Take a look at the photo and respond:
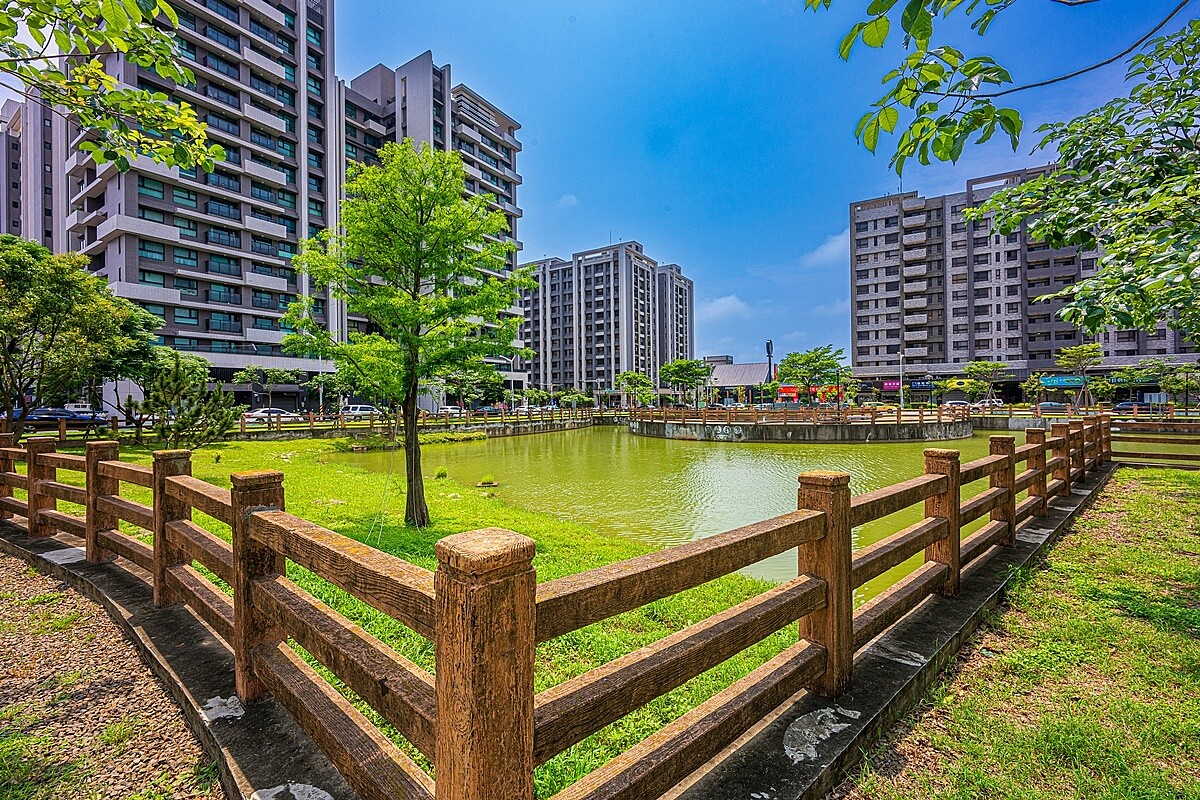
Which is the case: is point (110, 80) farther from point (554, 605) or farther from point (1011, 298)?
point (1011, 298)

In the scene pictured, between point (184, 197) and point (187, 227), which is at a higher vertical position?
point (184, 197)

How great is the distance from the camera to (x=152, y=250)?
33.8 m

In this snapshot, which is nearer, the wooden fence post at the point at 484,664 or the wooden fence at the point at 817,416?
the wooden fence post at the point at 484,664

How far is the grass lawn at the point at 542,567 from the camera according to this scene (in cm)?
295

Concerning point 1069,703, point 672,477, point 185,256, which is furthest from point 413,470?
point 185,256

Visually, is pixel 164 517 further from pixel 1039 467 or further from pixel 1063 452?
pixel 1063 452

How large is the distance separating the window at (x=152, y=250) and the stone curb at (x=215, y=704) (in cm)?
3943

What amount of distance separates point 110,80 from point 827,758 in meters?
4.95

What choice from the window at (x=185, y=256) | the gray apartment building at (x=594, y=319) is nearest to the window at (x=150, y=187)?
the window at (x=185, y=256)

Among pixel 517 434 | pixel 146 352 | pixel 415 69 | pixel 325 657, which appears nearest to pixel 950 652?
pixel 325 657

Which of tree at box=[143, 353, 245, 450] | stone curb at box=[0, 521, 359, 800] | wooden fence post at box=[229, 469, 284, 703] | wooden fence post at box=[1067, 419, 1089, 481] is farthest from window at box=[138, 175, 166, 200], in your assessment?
wooden fence post at box=[1067, 419, 1089, 481]

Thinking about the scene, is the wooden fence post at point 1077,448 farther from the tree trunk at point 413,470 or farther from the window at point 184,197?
the window at point 184,197

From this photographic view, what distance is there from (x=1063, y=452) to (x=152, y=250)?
44756 mm

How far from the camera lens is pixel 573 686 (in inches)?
62.8
